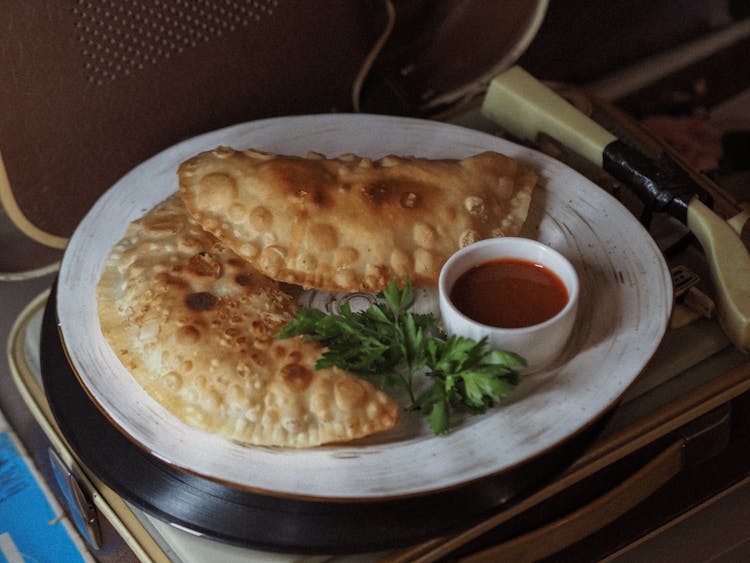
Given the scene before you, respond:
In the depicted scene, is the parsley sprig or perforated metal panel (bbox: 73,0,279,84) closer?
the parsley sprig

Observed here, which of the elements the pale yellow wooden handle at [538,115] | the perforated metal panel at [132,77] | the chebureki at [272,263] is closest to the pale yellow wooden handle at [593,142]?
the pale yellow wooden handle at [538,115]

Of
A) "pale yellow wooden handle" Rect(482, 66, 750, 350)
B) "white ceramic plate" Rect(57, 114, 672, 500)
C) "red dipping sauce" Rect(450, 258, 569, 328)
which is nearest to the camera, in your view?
"white ceramic plate" Rect(57, 114, 672, 500)

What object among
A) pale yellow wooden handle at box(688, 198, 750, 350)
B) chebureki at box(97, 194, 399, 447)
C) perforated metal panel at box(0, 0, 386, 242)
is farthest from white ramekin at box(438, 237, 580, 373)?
perforated metal panel at box(0, 0, 386, 242)

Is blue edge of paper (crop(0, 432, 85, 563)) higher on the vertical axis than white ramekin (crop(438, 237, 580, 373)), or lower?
lower

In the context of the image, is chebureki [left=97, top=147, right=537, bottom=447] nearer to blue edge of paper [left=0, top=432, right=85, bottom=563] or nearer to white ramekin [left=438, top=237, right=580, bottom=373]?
white ramekin [left=438, top=237, right=580, bottom=373]

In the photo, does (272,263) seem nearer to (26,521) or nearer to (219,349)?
(219,349)

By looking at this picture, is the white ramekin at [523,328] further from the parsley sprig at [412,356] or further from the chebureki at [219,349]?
the chebureki at [219,349]

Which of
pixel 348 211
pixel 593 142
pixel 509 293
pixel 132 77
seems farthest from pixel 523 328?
pixel 132 77
